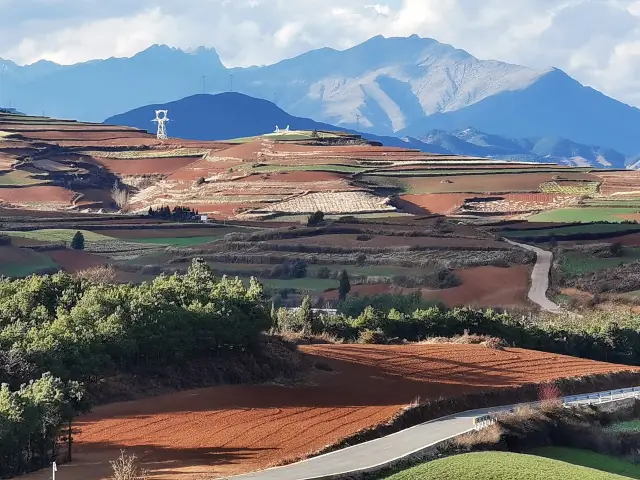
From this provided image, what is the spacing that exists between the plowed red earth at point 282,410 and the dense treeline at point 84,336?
3.78 feet

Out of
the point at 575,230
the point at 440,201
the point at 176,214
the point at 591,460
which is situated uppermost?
the point at 440,201

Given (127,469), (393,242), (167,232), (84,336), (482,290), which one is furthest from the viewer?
(167,232)

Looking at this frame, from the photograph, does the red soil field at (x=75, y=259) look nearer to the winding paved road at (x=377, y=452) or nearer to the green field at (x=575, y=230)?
the green field at (x=575, y=230)

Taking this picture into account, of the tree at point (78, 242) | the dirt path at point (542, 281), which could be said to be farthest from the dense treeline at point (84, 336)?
the tree at point (78, 242)

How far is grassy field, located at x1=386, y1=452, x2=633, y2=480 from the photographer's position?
26.3 meters

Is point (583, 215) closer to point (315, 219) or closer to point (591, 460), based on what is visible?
point (315, 219)

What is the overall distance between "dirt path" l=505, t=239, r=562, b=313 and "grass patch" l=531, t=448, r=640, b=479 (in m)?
26.3

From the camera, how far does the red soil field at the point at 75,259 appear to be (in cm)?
7062

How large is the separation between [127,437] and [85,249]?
52549 mm

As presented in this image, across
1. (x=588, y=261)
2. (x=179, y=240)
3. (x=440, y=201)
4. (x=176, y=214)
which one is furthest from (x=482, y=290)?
(x=440, y=201)

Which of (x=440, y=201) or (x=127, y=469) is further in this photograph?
(x=440, y=201)

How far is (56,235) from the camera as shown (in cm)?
8462

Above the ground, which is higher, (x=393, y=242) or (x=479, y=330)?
(x=393, y=242)

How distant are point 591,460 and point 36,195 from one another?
297 feet
